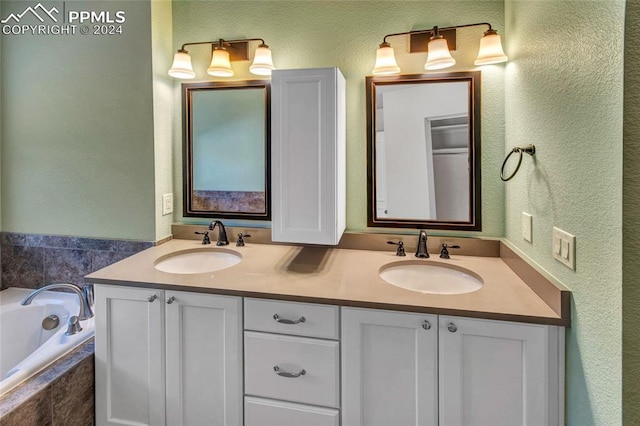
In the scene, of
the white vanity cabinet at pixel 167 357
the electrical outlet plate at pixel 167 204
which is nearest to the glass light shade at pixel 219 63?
the electrical outlet plate at pixel 167 204

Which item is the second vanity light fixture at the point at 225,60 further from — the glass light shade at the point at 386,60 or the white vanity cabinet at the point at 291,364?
the white vanity cabinet at the point at 291,364

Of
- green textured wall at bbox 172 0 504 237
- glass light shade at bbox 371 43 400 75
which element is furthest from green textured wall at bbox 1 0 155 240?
glass light shade at bbox 371 43 400 75

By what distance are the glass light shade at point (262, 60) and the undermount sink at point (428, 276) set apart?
49.4 inches

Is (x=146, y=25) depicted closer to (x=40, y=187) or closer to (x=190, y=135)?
(x=190, y=135)

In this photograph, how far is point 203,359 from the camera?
4.57 feet

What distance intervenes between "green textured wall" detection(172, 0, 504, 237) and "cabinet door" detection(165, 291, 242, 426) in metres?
0.90

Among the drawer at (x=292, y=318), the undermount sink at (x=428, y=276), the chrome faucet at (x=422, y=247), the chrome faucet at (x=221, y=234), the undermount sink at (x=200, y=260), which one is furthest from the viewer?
the chrome faucet at (x=221, y=234)

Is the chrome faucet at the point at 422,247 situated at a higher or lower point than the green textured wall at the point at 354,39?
lower

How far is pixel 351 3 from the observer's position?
6.09ft

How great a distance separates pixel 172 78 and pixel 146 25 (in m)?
0.30

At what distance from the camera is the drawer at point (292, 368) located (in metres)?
1.27

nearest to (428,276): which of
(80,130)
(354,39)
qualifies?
(354,39)

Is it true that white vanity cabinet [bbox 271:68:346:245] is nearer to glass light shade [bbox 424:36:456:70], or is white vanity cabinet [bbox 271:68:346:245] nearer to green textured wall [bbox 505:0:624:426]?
glass light shade [bbox 424:36:456:70]

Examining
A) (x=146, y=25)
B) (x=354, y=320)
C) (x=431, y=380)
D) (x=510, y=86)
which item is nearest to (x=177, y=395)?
(x=354, y=320)
